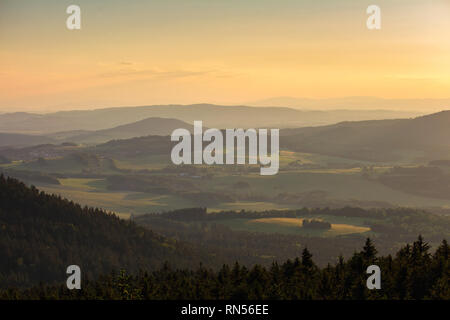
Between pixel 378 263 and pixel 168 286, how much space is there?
30196mm

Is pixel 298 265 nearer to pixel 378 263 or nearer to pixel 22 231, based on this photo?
pixel 378 263

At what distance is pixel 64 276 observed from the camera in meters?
171

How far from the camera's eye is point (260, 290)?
232 ft

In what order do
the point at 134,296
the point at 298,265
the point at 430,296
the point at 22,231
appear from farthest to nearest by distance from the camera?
the point at 22,231 → the point at 298,265 → the point at 134,296 → the point at 430,296
